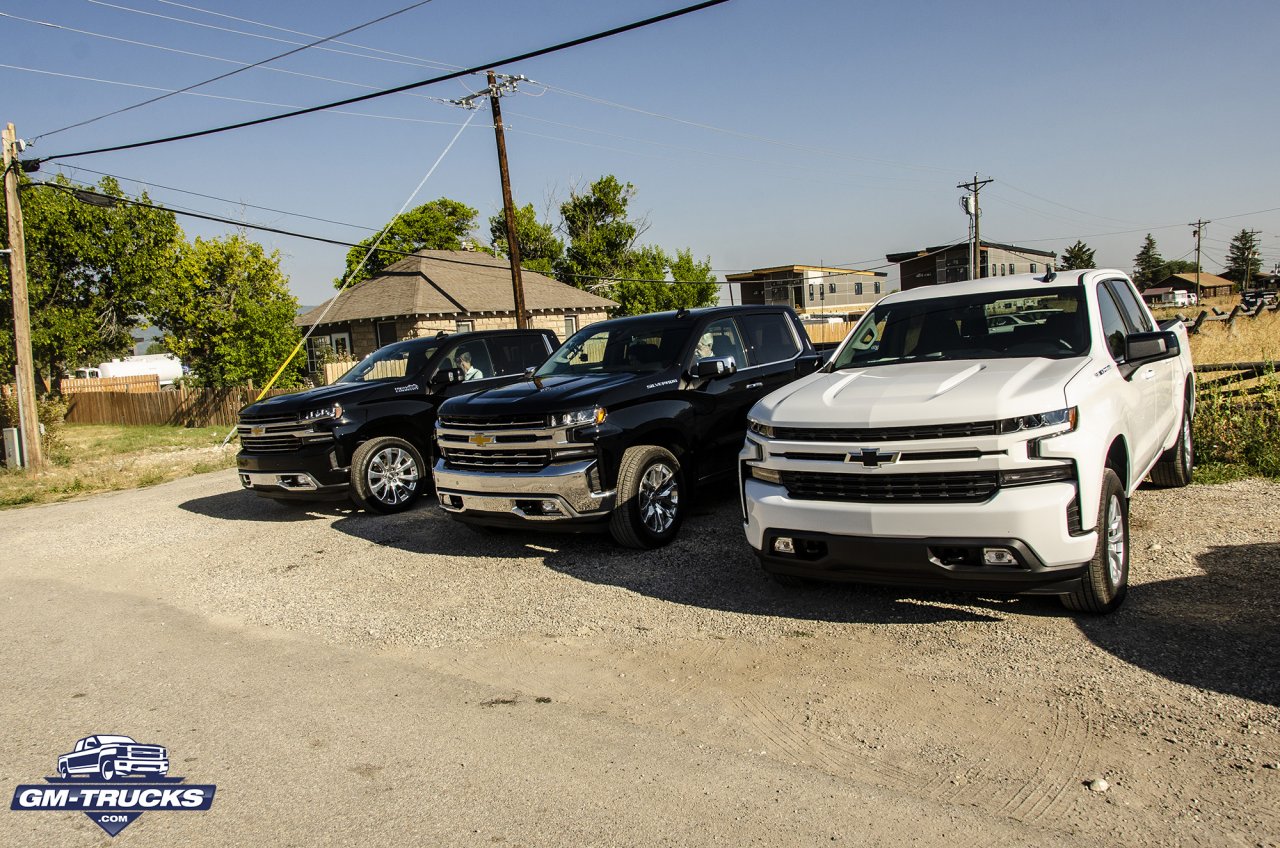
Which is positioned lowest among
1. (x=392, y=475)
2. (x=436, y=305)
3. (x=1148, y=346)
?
(x=392, y=475)

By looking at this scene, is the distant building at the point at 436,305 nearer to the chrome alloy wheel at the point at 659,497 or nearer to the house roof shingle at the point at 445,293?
the house roof shingle at the point at 445,293

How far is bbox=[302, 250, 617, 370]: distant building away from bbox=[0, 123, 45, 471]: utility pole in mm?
13304

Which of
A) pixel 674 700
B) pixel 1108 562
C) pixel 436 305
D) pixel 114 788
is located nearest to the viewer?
pixel 114 788

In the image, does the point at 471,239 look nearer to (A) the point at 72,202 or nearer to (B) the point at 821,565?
(A) the point at 72,202

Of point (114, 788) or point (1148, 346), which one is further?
point (1148, 346)


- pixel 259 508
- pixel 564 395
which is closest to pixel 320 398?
pixel 259 508

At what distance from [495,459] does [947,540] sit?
3799mm

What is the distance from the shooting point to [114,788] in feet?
12.7

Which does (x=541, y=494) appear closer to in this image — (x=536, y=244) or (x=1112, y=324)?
(x=1112, y=324)

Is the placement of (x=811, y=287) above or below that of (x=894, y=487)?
above

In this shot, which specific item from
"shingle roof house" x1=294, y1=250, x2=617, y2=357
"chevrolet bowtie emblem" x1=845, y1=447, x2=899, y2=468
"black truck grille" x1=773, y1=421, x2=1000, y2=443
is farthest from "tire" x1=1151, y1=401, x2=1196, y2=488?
"shingle roof house" x1=294, y1=250, x2=617, y2=357

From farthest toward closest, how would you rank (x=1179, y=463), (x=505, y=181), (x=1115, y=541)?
(x=505, y=181) → (x=1179, y=463) → (x=1115, y=541)

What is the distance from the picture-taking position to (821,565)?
15.7 ft

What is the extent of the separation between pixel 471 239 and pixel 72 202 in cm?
2290
